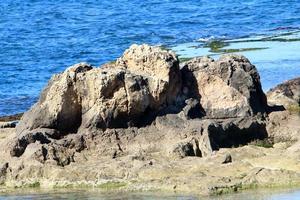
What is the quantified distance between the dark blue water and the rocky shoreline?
11019mm

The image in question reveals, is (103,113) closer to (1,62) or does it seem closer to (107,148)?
(107,148)

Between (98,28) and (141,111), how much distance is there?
127ft

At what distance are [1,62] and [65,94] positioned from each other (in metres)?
26.1

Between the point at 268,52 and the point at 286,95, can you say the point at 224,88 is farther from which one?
the point at 268,52

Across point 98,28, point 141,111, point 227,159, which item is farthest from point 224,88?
point 98,28

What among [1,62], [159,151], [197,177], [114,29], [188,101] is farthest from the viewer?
[114,29]

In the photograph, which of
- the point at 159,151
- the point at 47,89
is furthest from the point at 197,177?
the point at 47,89

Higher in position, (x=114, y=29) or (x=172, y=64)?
(x=172, y=64)

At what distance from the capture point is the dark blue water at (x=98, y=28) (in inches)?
1609

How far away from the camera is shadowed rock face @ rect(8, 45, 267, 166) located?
1881 cm

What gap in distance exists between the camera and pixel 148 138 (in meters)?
19.0

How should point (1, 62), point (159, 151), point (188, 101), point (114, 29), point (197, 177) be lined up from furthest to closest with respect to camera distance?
point (114, 29) → point (1, 62) → point (188, 101) → point (159, 151) → point (197, 177)

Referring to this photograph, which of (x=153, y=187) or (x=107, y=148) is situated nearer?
(x=153, y=187)

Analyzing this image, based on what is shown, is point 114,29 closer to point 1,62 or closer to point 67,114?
point 1,62
